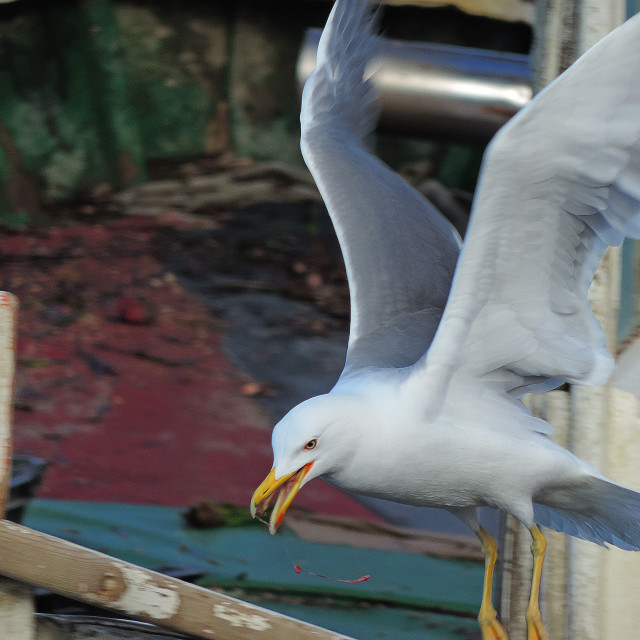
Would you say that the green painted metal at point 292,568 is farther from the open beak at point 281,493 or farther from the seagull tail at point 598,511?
the open beak at point 281,493

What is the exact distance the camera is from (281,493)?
1.15 metres

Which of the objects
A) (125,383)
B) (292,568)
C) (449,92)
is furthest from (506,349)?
(125,383)

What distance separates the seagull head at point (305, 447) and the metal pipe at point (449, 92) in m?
1.26

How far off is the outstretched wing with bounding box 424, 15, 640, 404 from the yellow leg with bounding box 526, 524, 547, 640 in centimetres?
23

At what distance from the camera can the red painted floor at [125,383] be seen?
272cm

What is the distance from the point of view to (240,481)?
2779 mm

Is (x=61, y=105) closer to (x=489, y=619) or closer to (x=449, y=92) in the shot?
(x=449, y=92)

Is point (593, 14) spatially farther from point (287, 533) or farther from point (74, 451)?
point (74, 451)

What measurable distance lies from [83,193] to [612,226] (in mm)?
3075

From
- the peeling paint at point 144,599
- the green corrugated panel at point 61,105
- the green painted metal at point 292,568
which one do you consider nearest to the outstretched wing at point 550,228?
the peeling paint at point 144,599

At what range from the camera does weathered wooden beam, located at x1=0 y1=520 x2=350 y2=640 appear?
3.50 feet

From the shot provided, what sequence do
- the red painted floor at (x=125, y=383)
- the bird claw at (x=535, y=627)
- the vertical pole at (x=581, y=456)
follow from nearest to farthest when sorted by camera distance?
the bird claw at (x=535, y=627) < the vertical pole at (x=581, y=456) < the red painted floor at (x=125, y=383)

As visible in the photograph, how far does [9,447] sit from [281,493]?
34 centimetres

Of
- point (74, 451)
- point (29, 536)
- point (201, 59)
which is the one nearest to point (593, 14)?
point (29, 536)
